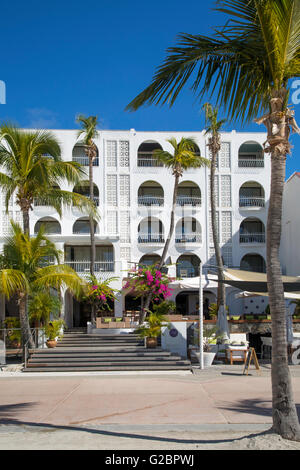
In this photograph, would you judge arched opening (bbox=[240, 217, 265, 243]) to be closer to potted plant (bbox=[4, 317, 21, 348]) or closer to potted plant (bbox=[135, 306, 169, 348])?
potted plant (bbox=[135, 306, 169, 348])

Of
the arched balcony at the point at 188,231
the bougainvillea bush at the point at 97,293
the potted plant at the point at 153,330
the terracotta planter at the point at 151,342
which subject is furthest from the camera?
the arched balcony at the point at 188,231

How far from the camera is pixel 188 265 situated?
32.3m

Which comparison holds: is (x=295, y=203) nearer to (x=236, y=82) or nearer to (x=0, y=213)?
(x=0, y=213)

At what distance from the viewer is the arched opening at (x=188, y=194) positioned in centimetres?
3225

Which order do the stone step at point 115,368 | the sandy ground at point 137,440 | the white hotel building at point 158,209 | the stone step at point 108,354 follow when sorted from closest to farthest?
the sandy ground at point 137,440, the stone step at point 115,368, the stone step at point 108,354, the white hotel building at point 158,209

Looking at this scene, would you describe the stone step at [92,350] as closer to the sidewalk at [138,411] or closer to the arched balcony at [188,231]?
the sidewalk at [138,411]

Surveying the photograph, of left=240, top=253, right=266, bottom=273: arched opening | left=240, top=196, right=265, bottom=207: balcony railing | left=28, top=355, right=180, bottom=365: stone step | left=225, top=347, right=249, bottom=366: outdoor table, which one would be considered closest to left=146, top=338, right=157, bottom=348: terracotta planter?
left=28, top=355, right=180, bottom=365: stone step

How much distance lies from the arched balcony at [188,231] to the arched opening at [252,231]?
306 centimetres

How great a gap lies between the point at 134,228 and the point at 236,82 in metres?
24.6

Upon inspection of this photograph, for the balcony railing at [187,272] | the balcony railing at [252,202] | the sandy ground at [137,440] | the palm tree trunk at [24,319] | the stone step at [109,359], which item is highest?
the balcony railing at [252,202]

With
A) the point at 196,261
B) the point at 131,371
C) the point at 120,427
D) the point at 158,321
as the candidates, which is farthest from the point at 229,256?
the point at 120,427

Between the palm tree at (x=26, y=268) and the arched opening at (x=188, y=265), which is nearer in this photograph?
the palm tree at (x=26, y=268)

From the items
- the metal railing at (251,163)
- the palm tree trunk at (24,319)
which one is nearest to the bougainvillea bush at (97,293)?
the palm tree trunk at (24,319)

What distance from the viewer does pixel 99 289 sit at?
22.3 m
